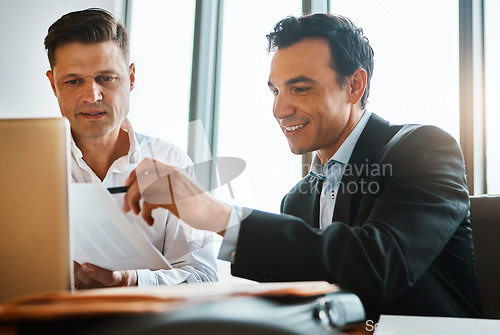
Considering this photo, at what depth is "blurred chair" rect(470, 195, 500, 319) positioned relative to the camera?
3.66ft

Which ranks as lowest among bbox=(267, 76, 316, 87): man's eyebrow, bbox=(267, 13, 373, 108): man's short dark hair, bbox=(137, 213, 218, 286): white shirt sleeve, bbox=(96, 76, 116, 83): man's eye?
bbox=(137, 213, 218, 286): white shirt sleeve

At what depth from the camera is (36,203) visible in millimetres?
597

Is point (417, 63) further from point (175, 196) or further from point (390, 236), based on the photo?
point (175, 196)

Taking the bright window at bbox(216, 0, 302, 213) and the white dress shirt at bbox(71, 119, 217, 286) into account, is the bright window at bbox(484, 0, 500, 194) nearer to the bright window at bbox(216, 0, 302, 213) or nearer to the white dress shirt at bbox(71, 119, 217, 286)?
the bright window at bbox(216, 0, 302, 213)

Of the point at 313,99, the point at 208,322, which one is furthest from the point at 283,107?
the point at 208,322

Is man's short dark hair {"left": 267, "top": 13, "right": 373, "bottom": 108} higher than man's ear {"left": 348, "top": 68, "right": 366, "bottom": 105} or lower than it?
higher

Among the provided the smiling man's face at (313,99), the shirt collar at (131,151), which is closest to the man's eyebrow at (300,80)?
the smiling man's face at (313,99)

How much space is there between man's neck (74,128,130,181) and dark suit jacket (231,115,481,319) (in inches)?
29.8

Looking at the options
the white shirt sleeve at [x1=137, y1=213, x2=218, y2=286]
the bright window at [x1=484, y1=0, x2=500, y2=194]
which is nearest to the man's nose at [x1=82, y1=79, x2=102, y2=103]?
the white shirt sleeve at [x1=137, y1=213, x2=218, y2=286]

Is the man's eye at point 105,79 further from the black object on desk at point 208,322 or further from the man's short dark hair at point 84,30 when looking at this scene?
the black object on desk at point 208,322

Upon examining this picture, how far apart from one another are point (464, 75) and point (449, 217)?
1720mm

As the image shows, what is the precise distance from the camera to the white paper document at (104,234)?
66cm

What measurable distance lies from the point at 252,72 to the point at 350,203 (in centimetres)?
204

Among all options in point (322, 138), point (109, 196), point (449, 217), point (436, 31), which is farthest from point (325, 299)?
point (436, 31)
